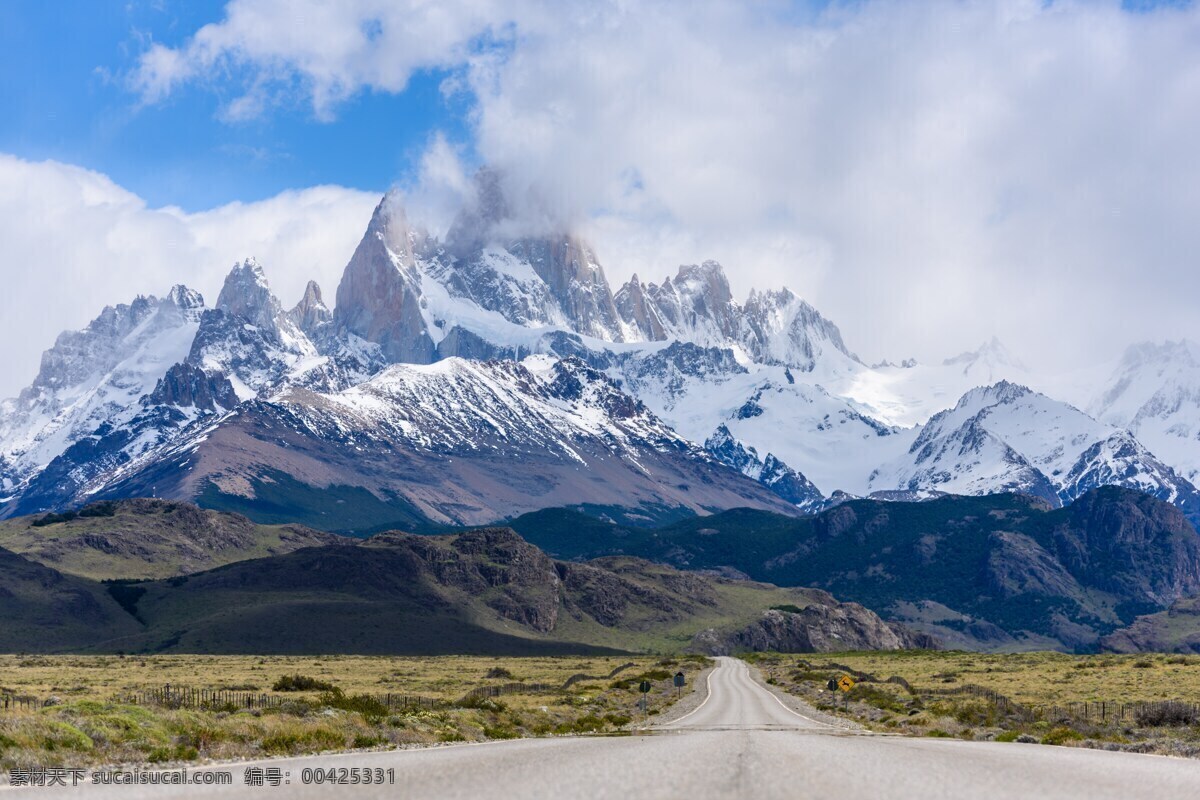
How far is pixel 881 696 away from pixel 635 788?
252 ft

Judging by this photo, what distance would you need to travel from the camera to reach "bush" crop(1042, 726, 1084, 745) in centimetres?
4922

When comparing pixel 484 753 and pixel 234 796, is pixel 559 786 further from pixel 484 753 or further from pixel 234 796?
pixel 484 753

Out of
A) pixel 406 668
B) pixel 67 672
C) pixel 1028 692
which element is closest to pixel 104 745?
pixel 1028 692

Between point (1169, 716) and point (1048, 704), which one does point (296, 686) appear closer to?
point (1048, 704)

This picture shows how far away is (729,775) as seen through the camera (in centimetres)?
2338

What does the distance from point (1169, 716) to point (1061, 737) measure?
46.8ft

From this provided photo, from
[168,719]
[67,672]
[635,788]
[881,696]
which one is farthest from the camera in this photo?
[67,672]

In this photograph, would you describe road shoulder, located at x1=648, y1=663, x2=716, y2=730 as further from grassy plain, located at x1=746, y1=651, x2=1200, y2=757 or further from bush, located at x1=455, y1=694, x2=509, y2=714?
grassy plain, located at x1=746, y1=651, x2=1200, y2=757

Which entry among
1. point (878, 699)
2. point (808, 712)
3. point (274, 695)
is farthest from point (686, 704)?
point (274, 695)

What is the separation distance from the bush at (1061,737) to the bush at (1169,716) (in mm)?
9561

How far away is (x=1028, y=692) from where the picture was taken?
102312mm

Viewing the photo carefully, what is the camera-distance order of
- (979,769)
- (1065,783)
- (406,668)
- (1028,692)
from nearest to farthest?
(1065,783)
(979,769)
(1028,692)
(406,668)

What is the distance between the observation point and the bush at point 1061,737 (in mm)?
49219

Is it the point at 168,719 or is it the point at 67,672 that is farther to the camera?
the point at 67,672
